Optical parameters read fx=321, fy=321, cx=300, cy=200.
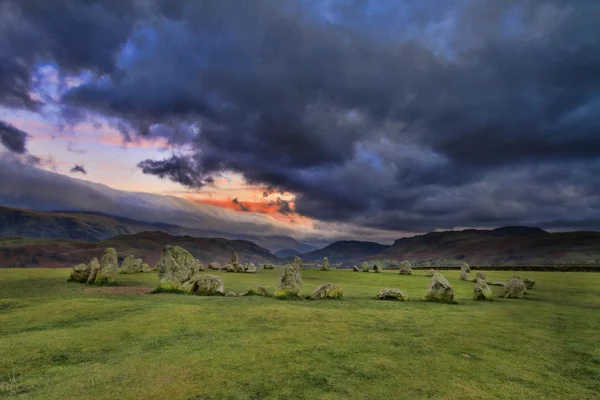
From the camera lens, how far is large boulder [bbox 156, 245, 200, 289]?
23.4 meters

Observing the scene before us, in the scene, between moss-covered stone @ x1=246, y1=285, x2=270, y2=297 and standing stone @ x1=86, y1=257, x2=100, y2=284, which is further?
standing stone @ x1=86, y1=257, x2=100, y2=284

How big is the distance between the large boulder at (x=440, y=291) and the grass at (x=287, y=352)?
417 cm

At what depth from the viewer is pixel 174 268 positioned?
24141 millimetres

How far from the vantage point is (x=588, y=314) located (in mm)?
17125

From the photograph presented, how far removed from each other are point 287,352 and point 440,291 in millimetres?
15347

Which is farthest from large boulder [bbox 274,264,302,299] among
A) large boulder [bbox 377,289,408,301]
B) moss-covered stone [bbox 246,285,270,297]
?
large boulder [bbox 377,289,408,301]

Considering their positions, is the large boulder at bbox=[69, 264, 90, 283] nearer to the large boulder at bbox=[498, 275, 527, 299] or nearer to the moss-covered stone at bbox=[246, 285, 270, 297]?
the moss-covered stone at bbox=[246, 285, 270, 297]

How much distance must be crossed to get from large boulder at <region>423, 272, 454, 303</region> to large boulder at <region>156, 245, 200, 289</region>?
17.5 meters

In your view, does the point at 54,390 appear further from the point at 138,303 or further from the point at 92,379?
the point at 138,303

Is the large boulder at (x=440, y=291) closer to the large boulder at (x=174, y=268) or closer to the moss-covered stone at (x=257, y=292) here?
the moss-covered stone at (x=257, y=292)

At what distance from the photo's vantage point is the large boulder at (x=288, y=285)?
2150 centimetres

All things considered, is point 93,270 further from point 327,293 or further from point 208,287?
point 327,293

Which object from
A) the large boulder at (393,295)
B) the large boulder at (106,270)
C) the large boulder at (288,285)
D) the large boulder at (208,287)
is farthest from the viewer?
the large boulder at (106,270)

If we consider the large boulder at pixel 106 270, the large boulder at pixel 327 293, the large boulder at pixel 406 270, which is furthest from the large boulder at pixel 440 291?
the large boulder at pixel 406 270
